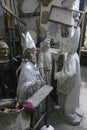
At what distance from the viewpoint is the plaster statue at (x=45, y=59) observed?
112 inches

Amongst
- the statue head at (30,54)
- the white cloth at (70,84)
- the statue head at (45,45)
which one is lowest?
the white cloth at (70,84)

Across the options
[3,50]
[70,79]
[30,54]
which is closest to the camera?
[30,54]

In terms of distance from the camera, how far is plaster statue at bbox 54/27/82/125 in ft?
8.95

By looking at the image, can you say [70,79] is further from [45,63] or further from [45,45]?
[45,45]

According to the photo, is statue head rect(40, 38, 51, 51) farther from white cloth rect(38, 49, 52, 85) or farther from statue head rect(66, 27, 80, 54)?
statue head rect(66, 27, 80, 54)

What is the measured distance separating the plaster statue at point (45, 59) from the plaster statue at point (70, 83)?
0.61 feet

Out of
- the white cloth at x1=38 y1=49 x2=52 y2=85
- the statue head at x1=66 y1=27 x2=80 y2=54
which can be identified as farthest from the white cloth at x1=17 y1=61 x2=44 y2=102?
the statue head at x1=66 y1=27 x2=80 y2=54

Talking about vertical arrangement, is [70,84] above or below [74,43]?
below

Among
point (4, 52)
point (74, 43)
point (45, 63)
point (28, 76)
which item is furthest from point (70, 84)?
point (4, 52)

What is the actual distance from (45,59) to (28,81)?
570 mm

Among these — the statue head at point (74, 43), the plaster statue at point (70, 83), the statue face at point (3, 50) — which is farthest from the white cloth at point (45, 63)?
the statue face at point (3, 50)

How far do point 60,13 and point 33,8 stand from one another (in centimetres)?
50

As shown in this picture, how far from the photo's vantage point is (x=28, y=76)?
245 cm

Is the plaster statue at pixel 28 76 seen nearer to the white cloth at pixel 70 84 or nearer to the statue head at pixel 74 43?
the white cloth at pixel 70 84
